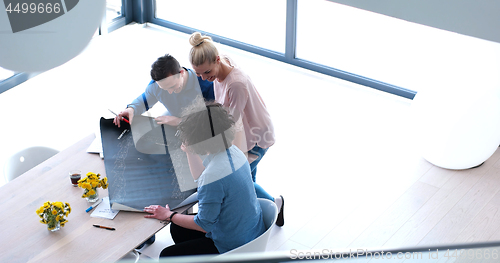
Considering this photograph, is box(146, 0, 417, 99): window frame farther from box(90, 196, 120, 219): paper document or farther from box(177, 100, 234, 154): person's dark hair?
box(90, 196, 120, 219): paper document

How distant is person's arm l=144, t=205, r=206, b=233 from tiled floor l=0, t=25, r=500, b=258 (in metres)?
0.91

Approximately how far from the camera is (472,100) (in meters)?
3.91

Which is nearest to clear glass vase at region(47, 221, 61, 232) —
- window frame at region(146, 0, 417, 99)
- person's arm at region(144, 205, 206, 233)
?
person's arm at region(144, 205, 206, 233)

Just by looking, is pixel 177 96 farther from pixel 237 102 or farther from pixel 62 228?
pixel 62 228

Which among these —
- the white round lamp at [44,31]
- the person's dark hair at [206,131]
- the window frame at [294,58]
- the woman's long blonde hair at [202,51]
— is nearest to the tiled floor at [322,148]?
the window frame at [294,58]

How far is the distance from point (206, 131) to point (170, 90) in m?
0.90

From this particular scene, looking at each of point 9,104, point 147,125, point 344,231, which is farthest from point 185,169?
point 9,104

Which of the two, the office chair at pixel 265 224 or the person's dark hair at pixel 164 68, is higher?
the person's dark hair at pixel 164 68

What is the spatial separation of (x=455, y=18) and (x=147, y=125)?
8.49 ft

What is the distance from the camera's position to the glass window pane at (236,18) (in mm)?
6039

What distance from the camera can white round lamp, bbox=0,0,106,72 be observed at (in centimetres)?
72

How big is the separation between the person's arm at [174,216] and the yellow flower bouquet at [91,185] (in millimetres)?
291

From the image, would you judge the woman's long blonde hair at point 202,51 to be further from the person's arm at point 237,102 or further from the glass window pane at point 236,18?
the glass window pane at point 236,18

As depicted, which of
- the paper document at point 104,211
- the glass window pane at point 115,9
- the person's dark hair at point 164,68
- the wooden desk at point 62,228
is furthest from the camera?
the glass window pane at point 115,9
